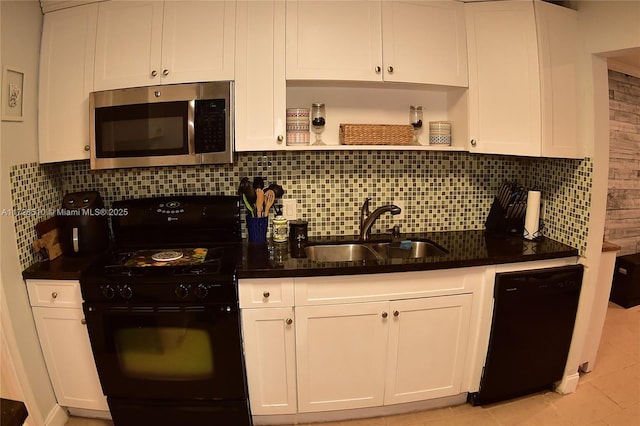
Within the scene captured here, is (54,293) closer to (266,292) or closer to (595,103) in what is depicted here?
(266,292)

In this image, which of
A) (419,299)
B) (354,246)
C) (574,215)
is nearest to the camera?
(419,299)

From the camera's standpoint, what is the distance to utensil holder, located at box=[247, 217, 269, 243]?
2076 mm

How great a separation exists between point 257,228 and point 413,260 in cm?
90

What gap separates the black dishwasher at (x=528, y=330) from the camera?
1.85 m

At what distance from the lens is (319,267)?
5.52ft

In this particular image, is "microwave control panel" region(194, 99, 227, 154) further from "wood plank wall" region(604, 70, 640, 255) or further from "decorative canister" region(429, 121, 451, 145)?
"wood plank wall" region(604, 70, 640, 255)

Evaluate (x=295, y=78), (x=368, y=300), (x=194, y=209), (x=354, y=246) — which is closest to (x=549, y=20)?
(x=295, y=78)

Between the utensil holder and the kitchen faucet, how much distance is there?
Answer: 59cm

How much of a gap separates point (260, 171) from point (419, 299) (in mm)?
1178

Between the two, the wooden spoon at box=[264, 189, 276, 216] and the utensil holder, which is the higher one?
the wooden spoon at box=[264, 189, 276, 216]

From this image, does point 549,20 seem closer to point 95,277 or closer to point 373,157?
point 373,157

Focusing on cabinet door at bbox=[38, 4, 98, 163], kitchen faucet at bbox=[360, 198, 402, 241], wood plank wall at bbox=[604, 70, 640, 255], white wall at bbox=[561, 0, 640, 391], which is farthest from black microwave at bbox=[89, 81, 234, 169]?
wood plank wall at bbox=[604, 70, 640, 255]

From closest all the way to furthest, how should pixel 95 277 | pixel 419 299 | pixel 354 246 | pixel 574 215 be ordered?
pixel 95 277
pixel 419 299
pixel 574 215
pixel 354 246

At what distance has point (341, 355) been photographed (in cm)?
179
